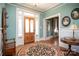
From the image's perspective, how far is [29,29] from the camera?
2178 mm

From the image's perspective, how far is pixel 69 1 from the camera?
209 centimetres

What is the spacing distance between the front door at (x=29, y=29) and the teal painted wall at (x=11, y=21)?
203 millimetres

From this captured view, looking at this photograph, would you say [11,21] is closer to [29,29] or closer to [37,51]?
[29,29]

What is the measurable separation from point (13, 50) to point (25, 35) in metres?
0.35

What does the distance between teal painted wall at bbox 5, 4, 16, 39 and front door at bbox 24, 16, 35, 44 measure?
0.20 m

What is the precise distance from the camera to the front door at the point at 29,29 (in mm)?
2148

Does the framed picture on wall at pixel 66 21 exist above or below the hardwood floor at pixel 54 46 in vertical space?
above

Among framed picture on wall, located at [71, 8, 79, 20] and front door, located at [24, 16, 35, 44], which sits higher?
framed picture on wall, located at [71, 8, 79, 20]

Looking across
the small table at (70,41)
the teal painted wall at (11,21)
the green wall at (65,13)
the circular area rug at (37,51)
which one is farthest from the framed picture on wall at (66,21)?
the teal painted wall at (11,21)

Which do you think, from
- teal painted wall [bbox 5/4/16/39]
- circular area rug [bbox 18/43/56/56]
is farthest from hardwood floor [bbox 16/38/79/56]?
teal painted wall [bbox 5/4/16/39]

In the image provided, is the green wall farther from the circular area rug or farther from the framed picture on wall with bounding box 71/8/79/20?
the circular area rug

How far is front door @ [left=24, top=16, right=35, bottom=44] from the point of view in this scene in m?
2.15

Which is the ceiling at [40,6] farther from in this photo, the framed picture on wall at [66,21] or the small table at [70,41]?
the small table at [70,41]

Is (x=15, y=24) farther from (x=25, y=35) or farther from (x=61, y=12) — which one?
(x=61, y=12)
